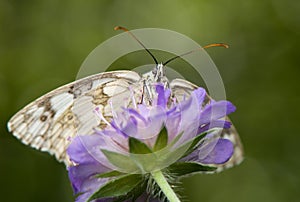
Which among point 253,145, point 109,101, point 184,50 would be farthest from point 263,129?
point 109,101

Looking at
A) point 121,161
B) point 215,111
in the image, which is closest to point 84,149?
point 121,161

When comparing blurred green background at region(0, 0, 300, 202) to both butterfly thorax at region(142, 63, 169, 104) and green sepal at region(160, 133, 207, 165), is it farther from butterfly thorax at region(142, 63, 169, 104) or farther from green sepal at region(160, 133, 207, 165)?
green sepal at region(160, 133, 207, 165)

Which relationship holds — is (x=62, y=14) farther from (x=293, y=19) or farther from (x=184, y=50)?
(x=293, y=19)

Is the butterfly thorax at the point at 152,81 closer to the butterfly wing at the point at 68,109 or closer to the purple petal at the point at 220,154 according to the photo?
the butterfly wing at the point at 68,109

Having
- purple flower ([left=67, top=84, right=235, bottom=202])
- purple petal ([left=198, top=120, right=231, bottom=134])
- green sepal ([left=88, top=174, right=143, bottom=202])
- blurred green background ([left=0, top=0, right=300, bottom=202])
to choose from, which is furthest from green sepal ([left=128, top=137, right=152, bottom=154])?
blurred green background ([left=0, top=0, right=300, bottom=202])

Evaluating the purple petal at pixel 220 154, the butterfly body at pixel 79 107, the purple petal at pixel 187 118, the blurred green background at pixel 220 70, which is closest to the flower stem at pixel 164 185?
the purple petal at pixel 187 118

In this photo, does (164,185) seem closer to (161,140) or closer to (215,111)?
(161,140)
